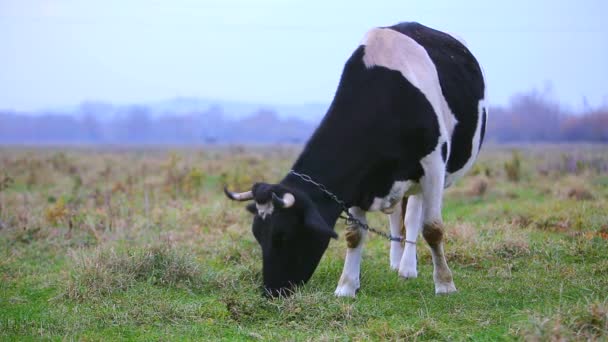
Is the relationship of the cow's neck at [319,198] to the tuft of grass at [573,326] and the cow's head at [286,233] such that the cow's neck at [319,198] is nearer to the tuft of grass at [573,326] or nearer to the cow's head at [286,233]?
the cow's head at [286,233]

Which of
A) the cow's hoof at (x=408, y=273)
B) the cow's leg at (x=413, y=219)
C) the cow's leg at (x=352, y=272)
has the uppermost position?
the cow's leg at (x=413, y=219)

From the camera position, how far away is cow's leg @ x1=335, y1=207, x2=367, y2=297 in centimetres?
767

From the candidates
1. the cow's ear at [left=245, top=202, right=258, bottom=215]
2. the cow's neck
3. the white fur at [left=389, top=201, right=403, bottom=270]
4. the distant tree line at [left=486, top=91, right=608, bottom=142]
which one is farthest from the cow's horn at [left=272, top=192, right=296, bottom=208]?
the distant tree line at [left=486, top=91, right=608, bottom=142]

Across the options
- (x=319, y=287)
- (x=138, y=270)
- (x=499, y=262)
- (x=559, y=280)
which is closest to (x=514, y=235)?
(x=499, y=262)

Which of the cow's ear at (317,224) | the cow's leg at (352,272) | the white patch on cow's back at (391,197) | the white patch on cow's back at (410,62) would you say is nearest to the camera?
the cow's ear at (317,224)

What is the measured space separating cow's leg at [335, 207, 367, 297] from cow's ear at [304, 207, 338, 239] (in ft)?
3.86

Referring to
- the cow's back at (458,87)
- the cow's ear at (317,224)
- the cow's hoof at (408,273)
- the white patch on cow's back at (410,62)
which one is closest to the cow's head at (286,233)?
the cow's ear at (317,224)

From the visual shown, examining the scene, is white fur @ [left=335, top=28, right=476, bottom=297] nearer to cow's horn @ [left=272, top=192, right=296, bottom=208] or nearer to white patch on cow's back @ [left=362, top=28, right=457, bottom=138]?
white patch on cow's back @ [left=362, top=28, right=457, bottom=138]

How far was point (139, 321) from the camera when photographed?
262 inches

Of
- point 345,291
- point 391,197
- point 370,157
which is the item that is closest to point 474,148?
point 391,197

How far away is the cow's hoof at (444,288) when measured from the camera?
7.69m

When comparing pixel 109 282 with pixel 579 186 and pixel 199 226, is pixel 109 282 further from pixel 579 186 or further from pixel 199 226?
pixel 579 186

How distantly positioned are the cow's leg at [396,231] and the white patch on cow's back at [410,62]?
164 cm

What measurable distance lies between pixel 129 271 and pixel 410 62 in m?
3.71
